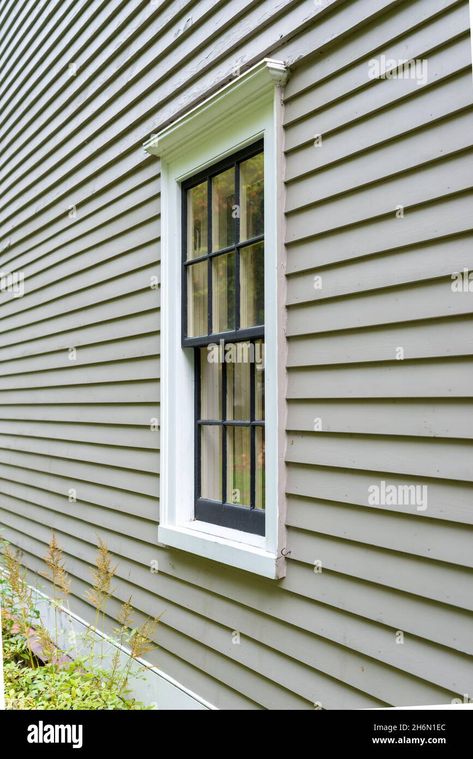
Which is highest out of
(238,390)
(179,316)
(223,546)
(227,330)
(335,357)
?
(179,316)

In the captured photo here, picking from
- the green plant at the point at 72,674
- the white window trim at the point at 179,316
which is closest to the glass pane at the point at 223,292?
the white window trim at the point at 179,316

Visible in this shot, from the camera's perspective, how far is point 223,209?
12.3 ft

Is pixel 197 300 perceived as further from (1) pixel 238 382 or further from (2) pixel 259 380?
(2) pixel 259 380

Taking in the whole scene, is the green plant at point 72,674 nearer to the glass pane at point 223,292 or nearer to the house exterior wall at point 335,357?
the house exterior wall at point 335,357

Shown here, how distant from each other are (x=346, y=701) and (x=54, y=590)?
147 inches

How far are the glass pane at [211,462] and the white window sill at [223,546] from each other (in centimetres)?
19

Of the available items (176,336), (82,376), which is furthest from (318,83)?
(82,376)

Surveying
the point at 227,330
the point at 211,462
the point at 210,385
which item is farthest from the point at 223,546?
the point at 227,330

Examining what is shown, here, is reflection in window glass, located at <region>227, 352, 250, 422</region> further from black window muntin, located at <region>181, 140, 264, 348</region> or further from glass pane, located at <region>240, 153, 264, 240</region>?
glass pane, located at <region>240, 153, 264, 240</region>

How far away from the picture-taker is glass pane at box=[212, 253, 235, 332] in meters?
3.67

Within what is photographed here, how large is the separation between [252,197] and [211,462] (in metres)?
1.47

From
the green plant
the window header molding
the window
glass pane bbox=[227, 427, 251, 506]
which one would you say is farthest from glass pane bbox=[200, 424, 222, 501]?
the window header molding

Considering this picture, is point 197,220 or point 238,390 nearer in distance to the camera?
point 238,390

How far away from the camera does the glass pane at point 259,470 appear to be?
3.38 meters
